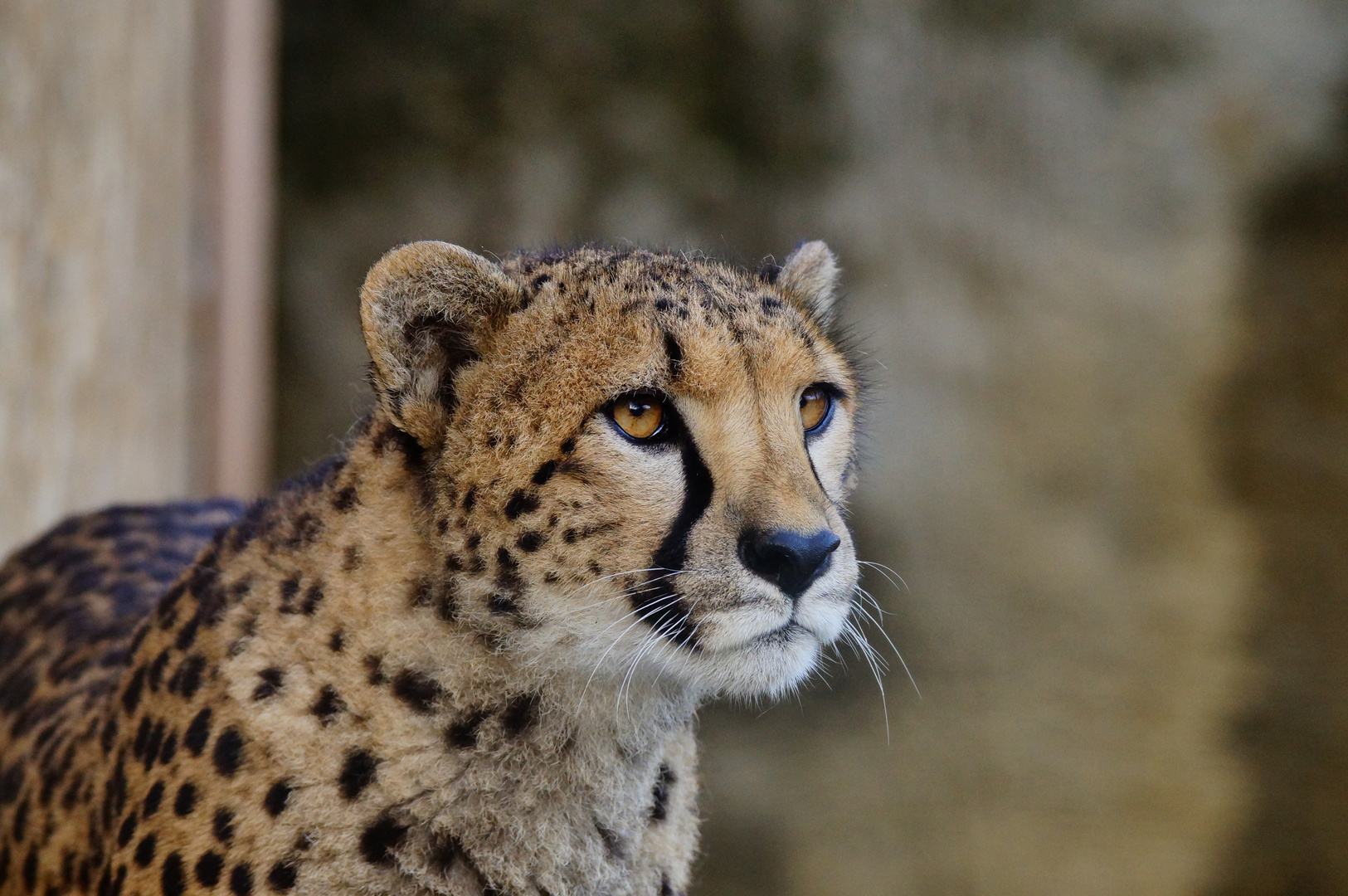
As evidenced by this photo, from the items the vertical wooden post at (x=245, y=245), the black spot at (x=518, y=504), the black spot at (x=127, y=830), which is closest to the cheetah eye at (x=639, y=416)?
the black spot at (x=518, y=504)

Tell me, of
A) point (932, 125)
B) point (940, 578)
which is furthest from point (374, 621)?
point (932, 125)

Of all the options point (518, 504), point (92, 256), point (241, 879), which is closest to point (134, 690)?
point (241, 879)

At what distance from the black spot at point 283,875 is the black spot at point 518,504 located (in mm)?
498

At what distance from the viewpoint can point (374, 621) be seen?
1.71m

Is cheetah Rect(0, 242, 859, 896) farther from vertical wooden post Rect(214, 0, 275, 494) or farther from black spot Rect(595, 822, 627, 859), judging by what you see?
vertical wooden post Rect(214, 0, 275, 494)

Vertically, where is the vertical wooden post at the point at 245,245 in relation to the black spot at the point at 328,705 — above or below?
above

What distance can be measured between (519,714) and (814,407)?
0.60 metres

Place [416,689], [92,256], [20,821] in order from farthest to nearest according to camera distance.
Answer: [92,256] → [20,821] → [416,689]

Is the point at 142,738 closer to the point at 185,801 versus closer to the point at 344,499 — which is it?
the point at 185,801

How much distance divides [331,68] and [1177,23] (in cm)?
295

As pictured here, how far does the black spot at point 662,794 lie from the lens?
188 centimetres

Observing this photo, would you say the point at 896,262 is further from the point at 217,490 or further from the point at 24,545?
the point at 24,545

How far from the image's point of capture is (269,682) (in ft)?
5.59

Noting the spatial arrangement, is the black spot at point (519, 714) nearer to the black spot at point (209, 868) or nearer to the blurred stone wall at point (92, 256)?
the black spot at point (209, 868)
